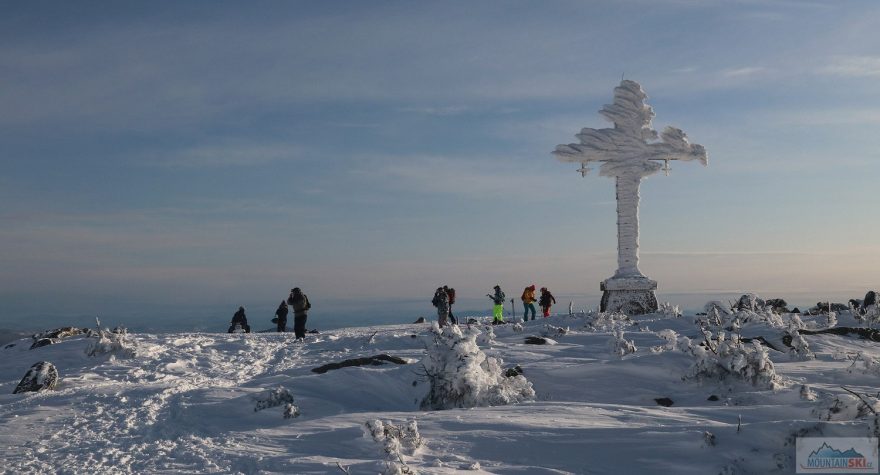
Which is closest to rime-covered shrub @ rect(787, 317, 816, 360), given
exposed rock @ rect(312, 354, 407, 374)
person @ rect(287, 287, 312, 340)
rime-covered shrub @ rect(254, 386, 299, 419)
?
exposed rock @ rect(312, 354, 407, 374)

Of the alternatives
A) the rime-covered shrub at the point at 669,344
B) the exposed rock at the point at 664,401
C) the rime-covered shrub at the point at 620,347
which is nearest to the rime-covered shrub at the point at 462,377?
the exposed rock at the point at 664,401

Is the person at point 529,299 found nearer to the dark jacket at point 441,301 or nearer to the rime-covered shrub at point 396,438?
the dark jacket at point 441,301

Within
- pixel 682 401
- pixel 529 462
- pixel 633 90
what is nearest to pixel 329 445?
pixel 529 462

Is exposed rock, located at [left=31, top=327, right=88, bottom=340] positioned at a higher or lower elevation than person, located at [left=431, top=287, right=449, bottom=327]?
lower

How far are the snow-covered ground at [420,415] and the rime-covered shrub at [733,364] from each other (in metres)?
0.12

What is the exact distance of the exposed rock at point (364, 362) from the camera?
14.5m

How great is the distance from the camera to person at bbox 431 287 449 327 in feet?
82.4

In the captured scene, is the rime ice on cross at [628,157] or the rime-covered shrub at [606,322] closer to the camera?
the rime-covered shrub at [606,322]

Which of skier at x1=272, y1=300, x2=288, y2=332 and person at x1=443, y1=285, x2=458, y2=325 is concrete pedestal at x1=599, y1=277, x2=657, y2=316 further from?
skier at x1=272, y1=300, x2=288, y2=332

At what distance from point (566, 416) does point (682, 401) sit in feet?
10.6

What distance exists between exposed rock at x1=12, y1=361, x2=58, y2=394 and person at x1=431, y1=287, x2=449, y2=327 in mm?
14012

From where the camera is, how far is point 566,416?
8.95m

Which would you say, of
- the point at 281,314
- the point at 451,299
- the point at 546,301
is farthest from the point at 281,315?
the point at 546,301

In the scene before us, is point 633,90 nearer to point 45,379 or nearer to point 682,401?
point 682,401
